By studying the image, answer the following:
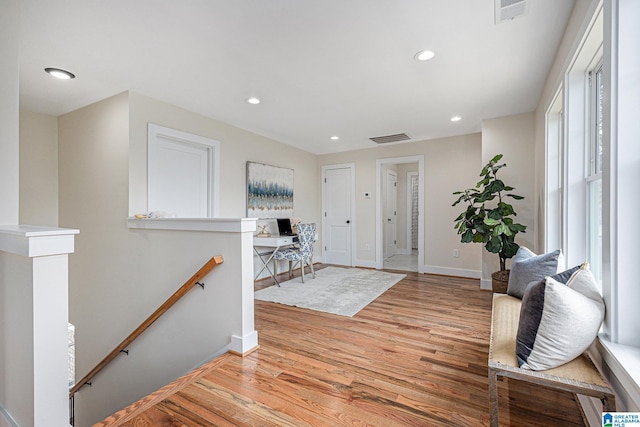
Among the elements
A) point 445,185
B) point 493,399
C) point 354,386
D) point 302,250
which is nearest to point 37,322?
point 354,386

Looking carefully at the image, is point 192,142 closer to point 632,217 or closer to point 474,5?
point 474,5

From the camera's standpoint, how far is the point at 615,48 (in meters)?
1.11

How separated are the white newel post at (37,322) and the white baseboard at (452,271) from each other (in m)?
4.73

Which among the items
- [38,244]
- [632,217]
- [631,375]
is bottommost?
[631,375]

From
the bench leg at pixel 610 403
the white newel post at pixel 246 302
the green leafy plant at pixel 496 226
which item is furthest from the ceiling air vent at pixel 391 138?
the bench leg at pixel 610 403

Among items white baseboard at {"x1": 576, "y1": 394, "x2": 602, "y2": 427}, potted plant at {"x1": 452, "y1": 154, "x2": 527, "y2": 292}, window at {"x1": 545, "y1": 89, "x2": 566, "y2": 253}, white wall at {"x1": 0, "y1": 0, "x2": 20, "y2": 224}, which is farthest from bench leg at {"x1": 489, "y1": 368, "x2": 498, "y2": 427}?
white wall at {"x1": 0, "y1": 0, "x2": 20, "y2": 224}

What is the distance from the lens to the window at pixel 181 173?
10.4 feet

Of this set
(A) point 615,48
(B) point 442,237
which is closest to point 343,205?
(B) point 442,237

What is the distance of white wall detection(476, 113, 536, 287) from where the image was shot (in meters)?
3.55

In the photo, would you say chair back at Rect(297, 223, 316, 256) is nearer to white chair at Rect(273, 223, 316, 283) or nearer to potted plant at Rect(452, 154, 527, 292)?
white chair at Rect(273, 223, 316, 283)

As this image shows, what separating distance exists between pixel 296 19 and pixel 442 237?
4103 mm

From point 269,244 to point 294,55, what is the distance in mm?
2653

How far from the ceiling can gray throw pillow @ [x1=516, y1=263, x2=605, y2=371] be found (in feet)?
5.52

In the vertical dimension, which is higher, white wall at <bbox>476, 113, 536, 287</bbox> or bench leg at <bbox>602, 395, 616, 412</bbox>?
white wall at <bbox>476, 113, 536, 287</bbox>
